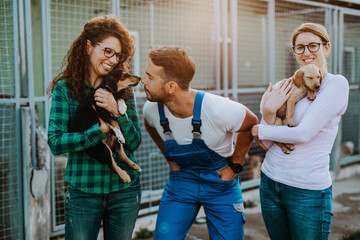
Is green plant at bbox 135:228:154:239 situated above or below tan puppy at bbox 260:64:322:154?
below

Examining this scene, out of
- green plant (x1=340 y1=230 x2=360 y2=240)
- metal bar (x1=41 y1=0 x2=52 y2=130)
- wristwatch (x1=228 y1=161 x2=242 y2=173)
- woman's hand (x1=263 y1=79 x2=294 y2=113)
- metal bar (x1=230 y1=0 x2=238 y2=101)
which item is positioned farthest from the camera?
metal bar (x1=230 y1=0 x2=238 y2=101)

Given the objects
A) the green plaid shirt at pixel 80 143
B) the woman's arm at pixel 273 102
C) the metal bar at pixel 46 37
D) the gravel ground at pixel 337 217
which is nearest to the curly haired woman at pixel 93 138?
the green plaid shirt at pixel 80 143

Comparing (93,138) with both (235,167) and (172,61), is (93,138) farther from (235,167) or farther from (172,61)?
(235,167)

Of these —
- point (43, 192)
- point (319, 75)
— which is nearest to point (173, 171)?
point (319, 75)

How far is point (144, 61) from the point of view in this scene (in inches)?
317

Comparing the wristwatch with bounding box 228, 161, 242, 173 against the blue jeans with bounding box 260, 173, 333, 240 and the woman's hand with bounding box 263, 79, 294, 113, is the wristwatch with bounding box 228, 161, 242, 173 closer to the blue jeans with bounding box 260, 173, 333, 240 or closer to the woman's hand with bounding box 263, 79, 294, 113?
the blue jeans with bounding box 260, 173, 333, 240

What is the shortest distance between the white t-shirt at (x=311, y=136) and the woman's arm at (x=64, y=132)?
1.02 meters

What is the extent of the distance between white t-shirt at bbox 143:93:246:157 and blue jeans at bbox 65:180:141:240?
1.51 feet

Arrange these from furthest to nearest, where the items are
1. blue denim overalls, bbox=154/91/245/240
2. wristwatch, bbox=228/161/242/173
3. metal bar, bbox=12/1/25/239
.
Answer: metal bar, bbox=12/1/25/239 < wristwatch, bbox=228/161/242/173 < blue denim overalls, bbox=154/91/245/240

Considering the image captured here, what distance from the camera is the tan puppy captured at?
6.88 ft

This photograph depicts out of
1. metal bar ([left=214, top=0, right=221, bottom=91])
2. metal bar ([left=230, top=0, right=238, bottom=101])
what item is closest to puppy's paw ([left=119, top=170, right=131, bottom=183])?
metal bar ([left=214, top=0, right=221, bottom=91])

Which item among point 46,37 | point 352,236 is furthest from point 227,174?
point 352,236

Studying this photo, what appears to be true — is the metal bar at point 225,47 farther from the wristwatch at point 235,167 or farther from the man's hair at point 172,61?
the man's hair at point 172,61

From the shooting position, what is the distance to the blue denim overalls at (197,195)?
91.5 inches
